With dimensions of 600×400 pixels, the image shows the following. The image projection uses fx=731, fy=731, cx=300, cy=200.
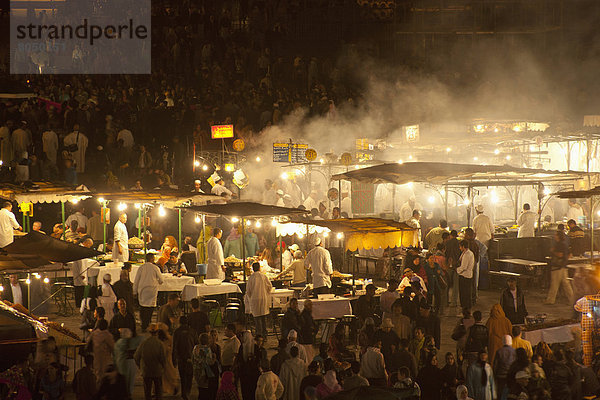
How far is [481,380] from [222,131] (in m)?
14.5

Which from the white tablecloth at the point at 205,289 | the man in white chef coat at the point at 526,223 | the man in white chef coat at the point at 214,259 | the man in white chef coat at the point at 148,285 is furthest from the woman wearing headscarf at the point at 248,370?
the man in white chef coat at the point at 526,223

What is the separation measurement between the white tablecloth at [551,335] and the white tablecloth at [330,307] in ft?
11.7

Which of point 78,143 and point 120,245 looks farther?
point 78,143

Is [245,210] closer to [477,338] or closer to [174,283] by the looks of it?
[174,283]

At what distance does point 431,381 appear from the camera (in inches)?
374

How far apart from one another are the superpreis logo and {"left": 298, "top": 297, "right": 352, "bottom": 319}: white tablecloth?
1577cm

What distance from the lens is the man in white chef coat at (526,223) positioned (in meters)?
19.7

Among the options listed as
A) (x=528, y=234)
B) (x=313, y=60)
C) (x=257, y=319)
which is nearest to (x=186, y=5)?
(x=313, y=60)

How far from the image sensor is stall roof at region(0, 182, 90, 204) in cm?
1700

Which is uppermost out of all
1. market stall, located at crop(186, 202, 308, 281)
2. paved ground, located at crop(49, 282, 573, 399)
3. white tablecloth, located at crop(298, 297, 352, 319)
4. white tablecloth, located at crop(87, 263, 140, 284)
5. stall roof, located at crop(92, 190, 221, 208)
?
stall roof, located at crop(92, 190, 221, 208)

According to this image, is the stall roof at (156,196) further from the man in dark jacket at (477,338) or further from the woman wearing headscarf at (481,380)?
the woman wearing headscarf at (481,380)

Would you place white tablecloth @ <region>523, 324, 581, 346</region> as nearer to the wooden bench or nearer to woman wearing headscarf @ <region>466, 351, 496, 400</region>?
woman wearing headscarf @ <region>466, 351, 496, 400</region>

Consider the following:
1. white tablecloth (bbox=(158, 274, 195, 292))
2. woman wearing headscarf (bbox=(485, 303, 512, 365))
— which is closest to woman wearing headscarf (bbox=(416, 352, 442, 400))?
woman wearing headscarf (bbox=(485, 303, 512, 365))

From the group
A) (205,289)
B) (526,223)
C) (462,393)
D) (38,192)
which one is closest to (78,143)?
(38,192)
